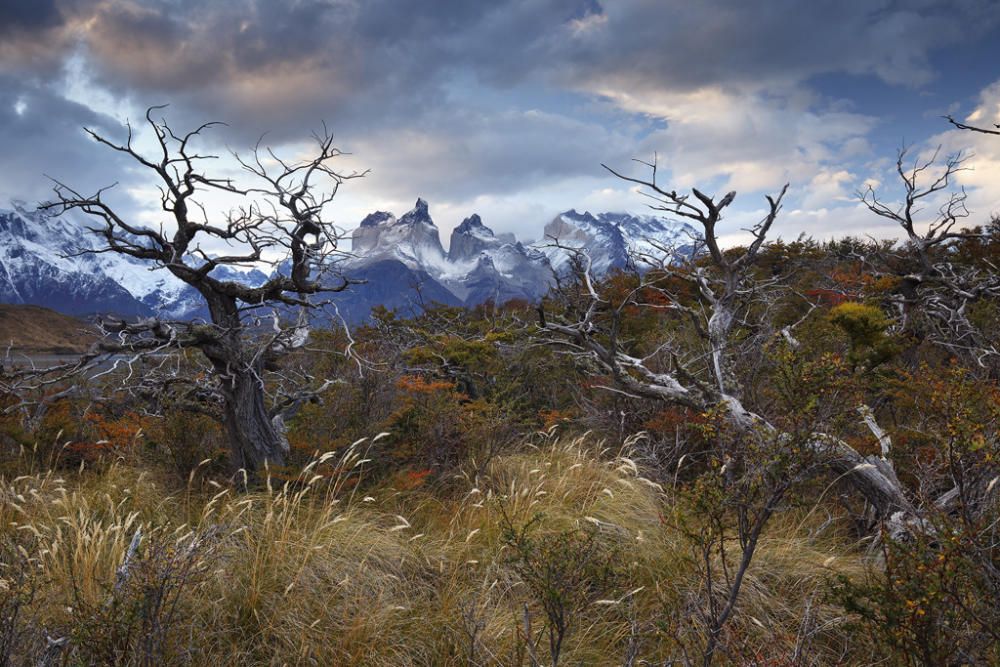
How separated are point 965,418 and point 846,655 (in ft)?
6.30

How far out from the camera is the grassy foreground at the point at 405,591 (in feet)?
8.91

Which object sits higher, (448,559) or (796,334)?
(796,334)

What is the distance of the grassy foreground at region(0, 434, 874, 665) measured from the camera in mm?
2715

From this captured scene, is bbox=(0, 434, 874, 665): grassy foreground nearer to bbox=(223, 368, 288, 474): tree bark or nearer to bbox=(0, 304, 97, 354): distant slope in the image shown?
bbox=(223, 368, 288, 474): tree bark

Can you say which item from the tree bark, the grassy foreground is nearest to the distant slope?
the tree bark

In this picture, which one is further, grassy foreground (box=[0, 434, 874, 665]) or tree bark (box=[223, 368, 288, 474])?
tree bark (box=[223, 368, 288, 474])

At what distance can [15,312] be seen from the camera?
267 ft

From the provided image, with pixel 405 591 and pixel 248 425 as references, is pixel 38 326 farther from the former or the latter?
pixel 405 591

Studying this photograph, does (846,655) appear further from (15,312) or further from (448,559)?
(15,312)

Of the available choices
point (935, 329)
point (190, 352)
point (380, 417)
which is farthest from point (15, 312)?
point (935, 329)

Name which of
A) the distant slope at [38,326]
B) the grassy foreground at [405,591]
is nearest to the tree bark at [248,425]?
the grassy foreground at [405,591]

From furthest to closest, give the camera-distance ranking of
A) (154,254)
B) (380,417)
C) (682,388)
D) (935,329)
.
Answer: (935,329)
(380,417)
(682,388)
(154,254)

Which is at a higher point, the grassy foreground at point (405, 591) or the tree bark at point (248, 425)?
the tree bark at point (248, 425)

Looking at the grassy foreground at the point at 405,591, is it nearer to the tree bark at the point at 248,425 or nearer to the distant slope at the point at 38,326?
the tree bark at the point at 248,425
